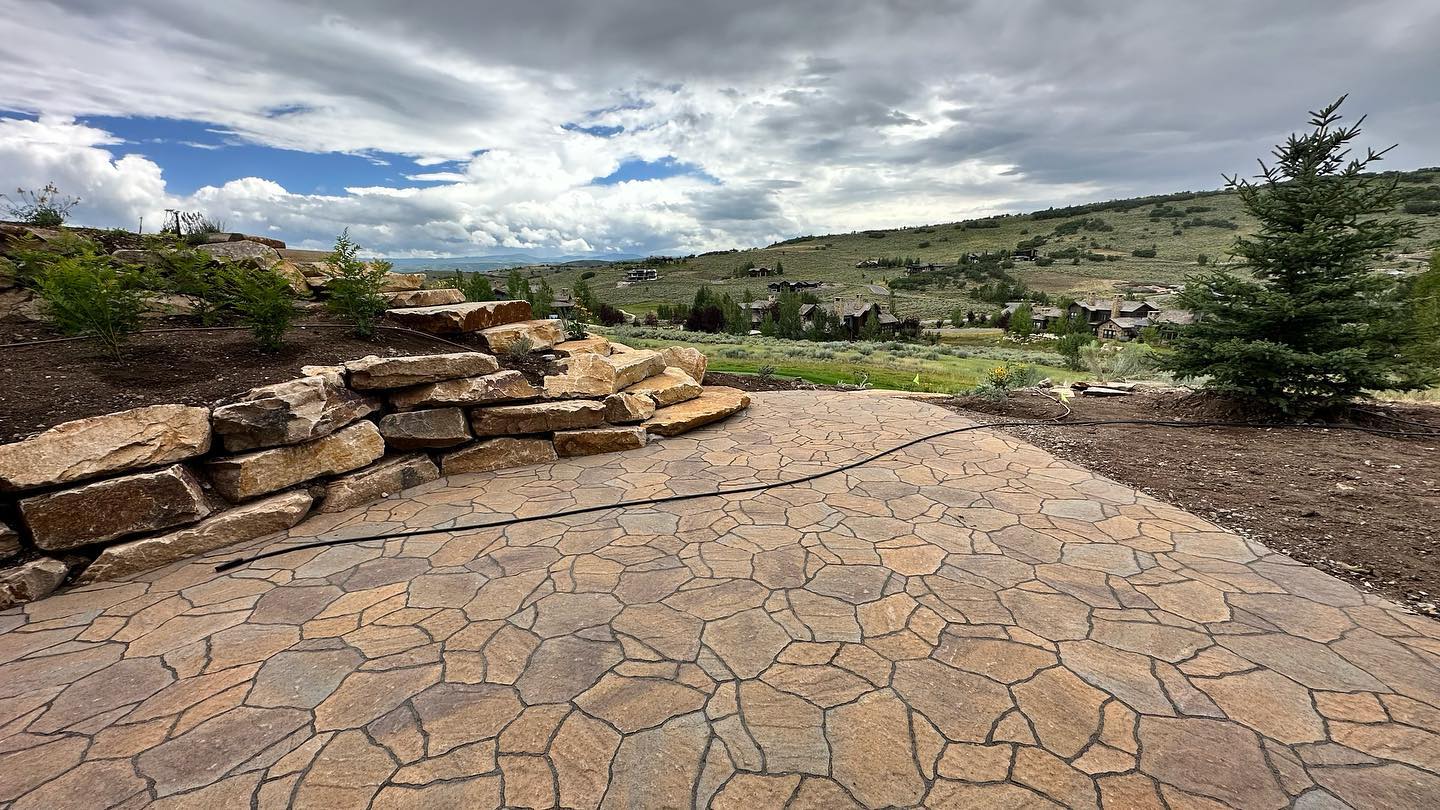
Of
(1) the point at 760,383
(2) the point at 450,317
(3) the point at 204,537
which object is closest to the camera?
(3) the point at 204,537

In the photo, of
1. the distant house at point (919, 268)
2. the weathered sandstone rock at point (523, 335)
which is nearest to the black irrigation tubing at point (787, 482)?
the weathered sandstone rock at point (523, 335)

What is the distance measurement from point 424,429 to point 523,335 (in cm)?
190

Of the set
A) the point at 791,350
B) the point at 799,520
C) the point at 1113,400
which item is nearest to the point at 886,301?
the point at 791,350

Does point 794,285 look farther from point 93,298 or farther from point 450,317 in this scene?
point 93,298

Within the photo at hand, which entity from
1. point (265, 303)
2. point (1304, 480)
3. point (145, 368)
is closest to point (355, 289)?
point (265, 303)

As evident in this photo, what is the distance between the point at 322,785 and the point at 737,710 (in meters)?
1.37

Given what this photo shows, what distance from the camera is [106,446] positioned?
308 cm

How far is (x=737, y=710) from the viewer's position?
2.02m

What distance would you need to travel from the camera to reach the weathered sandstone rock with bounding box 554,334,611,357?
6.50 meters

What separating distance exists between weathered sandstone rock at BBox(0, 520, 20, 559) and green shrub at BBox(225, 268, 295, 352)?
2.20 m

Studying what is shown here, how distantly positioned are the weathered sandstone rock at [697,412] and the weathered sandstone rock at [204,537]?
2936 millimetres

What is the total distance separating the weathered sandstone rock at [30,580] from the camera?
2.75 m

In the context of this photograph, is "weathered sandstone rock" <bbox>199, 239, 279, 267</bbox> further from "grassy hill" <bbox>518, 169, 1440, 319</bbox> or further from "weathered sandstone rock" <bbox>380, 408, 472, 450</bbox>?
"grassy hill" <bbox>518, 169, 1440, 319</bbox>

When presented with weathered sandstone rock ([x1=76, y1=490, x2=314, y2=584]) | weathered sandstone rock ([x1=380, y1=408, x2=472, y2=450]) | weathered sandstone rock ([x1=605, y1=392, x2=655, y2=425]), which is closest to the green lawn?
weathered sandstone rock ([x1=605, y1=392, x2=655, y2=425])
